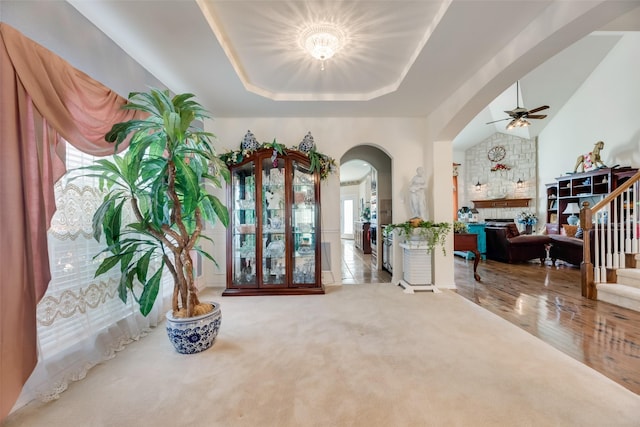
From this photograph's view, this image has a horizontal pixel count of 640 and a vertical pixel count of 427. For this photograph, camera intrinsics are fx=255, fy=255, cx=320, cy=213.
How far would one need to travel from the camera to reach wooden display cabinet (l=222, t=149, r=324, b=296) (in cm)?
351

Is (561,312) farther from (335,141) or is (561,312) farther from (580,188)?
(580,188)

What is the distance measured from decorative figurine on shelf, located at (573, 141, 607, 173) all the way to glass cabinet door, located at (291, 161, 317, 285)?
703 cm

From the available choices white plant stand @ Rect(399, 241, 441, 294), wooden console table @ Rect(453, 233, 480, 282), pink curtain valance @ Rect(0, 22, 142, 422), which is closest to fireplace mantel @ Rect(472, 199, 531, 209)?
wooden console table @ Rect(453, 233, 480, 282)

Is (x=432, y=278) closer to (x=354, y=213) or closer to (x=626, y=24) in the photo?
(x=626, y=24)

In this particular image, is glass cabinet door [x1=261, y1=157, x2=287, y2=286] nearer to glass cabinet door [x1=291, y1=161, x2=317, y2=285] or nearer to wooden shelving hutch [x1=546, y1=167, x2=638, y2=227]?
glass cabinet door [x1=291, y1=161, x2=317, y2=285]

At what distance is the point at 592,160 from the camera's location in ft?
20.0

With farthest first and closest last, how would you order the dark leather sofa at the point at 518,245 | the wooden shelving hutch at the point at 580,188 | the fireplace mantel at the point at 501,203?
the fireplace mantel at the point at 501,203
the wooden shelving hutch at the point at 580,188
the dark leather sofa at the point at 518,245

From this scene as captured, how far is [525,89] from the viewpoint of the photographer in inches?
255

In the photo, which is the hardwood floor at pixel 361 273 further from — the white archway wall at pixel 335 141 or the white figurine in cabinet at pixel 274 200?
the white figurine in cabinet at pixel 274 200

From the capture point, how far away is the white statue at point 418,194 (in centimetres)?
367

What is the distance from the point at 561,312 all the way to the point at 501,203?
692cm

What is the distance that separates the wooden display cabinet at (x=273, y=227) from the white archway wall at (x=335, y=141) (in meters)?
0.40

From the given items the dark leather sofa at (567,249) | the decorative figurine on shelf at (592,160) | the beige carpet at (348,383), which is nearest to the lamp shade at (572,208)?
the decorative figurine on shelf at (592,160)

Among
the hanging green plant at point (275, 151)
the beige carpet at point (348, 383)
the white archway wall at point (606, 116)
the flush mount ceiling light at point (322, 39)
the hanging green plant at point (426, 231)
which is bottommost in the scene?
the beige carpet at point (348, 383)
